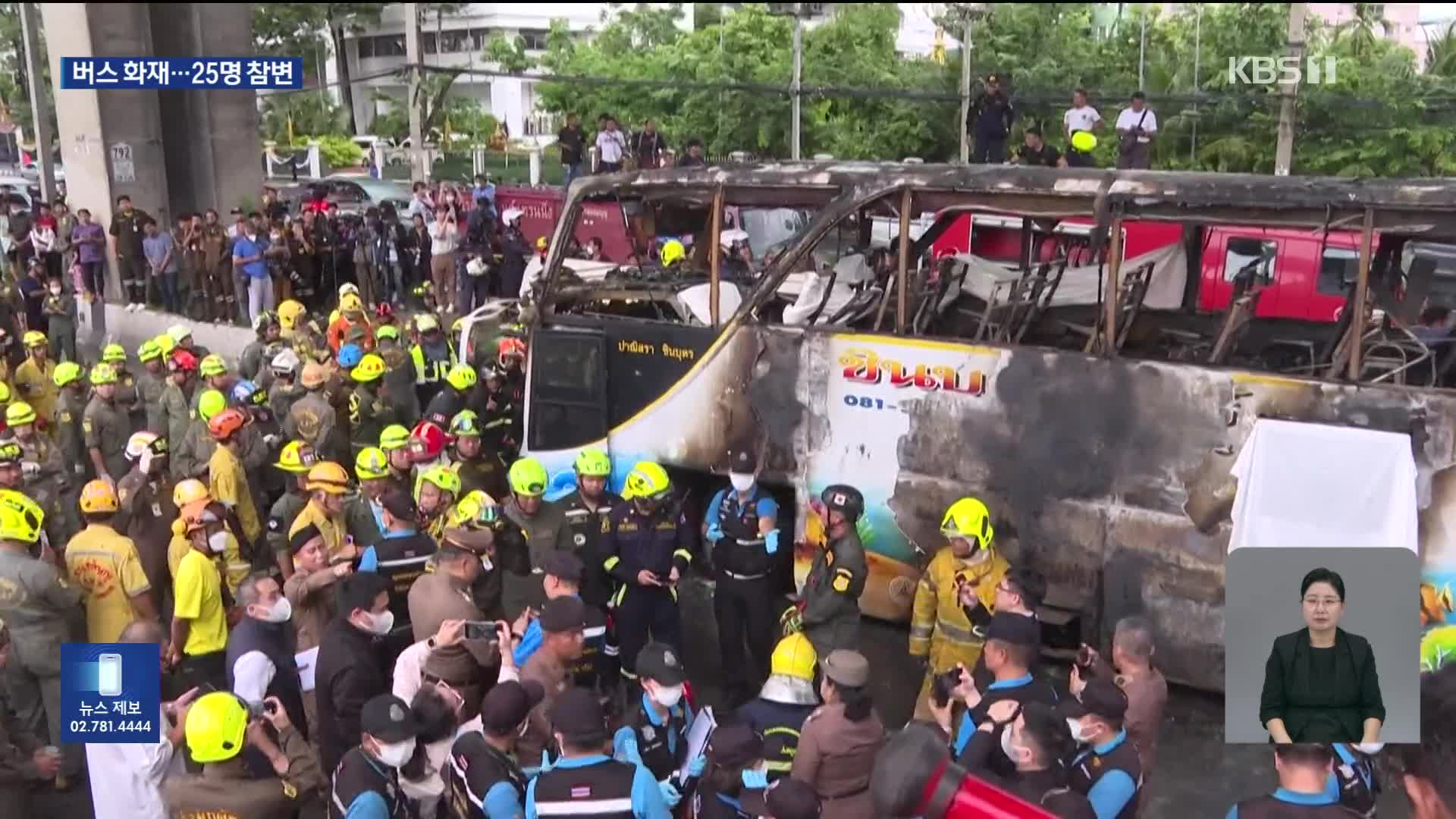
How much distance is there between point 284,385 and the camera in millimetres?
10031

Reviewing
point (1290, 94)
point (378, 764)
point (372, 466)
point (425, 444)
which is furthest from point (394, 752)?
point (1290, 94)

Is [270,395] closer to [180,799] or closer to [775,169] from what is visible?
[775,169]

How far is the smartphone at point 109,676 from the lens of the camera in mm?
4898

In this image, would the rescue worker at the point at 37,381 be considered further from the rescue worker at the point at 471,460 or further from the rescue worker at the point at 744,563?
the rescue worker at the point at 744,563

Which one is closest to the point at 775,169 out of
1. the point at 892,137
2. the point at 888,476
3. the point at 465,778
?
the point at 888,476

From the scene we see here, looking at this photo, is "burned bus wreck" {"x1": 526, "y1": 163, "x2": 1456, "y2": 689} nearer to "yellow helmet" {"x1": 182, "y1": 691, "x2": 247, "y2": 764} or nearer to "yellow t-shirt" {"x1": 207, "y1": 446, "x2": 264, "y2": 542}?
"yellow t-shirt" {"x1": 207, "y1": 446, "x2": 264, "y2": 542}

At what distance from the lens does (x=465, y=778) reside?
423cm

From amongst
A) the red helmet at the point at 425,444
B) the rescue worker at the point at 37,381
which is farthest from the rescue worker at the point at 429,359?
the rescue worker at the point at 37,381

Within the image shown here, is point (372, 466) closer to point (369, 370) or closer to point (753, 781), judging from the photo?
point (369, 370)

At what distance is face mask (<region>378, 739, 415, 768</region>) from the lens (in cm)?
417

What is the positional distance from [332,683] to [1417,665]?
408 centimetres

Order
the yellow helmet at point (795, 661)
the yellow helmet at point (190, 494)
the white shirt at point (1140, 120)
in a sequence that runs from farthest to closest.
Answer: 1. the white shirt at point (1140, 120)
2. the yellow helmet at point (190, 494)
3. the yellow helmet at point (795, 661)

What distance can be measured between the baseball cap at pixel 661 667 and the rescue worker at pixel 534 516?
87.8 inches

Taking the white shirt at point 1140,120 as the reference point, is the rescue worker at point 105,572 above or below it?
below
